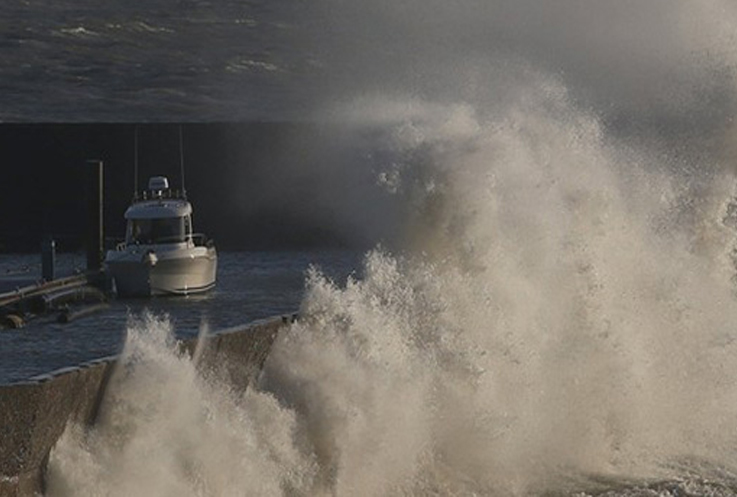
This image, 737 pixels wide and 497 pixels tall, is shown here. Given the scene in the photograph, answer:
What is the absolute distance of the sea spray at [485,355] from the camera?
1619 cm

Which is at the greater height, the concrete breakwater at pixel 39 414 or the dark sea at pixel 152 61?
the concrete breakwater at pixel 39 414

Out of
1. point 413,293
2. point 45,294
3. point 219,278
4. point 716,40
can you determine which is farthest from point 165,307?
point 716,40

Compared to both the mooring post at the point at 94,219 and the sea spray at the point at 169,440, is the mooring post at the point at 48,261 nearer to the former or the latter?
the mooring post at the point at 94,219

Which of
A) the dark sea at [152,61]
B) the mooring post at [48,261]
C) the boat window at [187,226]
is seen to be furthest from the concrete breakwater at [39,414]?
the dark sea at [152,61]

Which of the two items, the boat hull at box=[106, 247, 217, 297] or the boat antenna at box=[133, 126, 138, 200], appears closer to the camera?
the boat hull at box=[106, 247, 217, 297]

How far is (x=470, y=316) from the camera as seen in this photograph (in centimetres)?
2156

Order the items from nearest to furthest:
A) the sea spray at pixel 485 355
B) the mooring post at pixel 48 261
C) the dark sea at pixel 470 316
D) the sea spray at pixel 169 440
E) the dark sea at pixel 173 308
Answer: the sea spray at pixel 169 440
the sea spray at pixel 485 355
the dark sea at pixel 470 316
the dark sea at pixel 173 308
the mooring post at pixel 48 261

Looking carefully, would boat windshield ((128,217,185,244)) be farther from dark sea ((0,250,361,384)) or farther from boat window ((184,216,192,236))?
dark sea ((0,250,361,384))

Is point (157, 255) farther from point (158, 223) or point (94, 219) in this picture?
point (94, 219)

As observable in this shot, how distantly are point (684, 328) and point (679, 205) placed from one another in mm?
3146

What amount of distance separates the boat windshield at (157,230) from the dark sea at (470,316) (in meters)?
0.97

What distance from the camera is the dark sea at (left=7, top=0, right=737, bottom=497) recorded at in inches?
664

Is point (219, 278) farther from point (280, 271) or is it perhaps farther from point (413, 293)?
point (413, 293)

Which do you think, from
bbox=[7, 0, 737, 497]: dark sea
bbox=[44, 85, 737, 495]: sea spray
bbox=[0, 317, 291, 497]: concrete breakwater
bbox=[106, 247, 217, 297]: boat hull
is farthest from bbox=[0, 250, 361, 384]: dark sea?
bbox=[0, 317, 291, 497]: concrete breakwater
